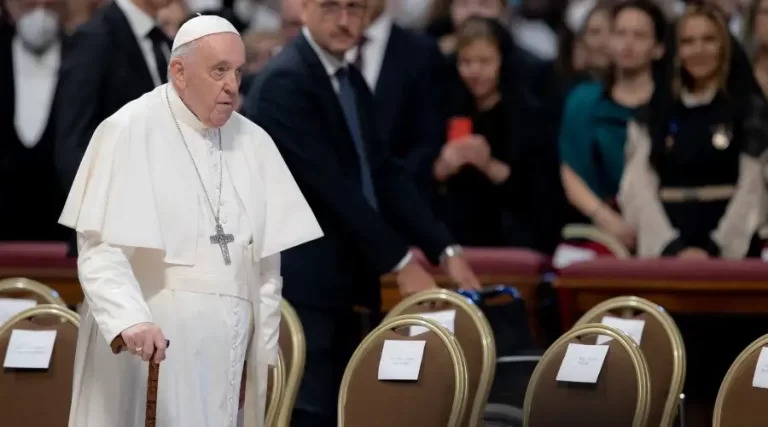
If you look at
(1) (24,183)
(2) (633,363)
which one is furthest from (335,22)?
(1) (24,183)

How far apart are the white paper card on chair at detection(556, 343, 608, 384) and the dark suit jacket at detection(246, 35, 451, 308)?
1.02m

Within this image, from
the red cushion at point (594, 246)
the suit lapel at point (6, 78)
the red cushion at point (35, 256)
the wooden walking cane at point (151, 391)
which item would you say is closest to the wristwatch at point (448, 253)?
the red cushion at point (594, 246)

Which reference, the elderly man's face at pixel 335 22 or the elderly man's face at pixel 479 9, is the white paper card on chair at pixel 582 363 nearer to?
the elderly man's face at pixel 335 22

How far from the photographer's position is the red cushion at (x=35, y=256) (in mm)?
7062

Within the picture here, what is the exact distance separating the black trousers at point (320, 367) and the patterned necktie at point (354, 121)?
0.47 meters

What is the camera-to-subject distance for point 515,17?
8875 mm

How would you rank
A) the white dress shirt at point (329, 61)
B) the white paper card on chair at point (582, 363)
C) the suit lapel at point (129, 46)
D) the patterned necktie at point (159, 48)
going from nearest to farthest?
the white paper card on chair at point (582, 363) → the white dress shirt at point (329, 61) → the suit lapel at point (129, 46) → the patterned necktie at point (159, 48)

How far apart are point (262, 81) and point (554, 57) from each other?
288 centimetres

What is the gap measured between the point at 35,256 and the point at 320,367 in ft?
5.88

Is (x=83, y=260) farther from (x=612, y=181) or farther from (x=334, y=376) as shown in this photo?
(x=612, y=181)

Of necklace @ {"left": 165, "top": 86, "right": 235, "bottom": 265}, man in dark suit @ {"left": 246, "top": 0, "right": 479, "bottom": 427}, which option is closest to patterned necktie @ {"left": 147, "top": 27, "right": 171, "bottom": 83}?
man in dark suit @ {"left": 246, "top": 0, "right": 479, "bottom": 427}

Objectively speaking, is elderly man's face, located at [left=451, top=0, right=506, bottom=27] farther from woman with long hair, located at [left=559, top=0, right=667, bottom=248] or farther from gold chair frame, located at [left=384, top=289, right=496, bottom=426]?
gold chair frame, located at [left=384, top=289, right=496, bottom=426]

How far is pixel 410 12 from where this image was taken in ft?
30.7

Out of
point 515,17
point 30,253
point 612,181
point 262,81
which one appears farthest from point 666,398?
point 515,17
